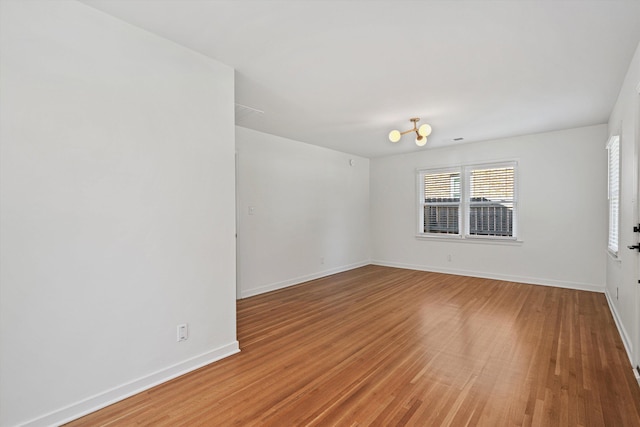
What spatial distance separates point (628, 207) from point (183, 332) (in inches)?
157

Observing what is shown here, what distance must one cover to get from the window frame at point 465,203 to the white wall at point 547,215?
8cm

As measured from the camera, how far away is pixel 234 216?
108 inches

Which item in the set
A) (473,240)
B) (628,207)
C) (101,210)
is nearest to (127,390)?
(101,210)

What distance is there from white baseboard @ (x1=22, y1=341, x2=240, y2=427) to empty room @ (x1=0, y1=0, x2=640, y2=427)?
0.5 inches

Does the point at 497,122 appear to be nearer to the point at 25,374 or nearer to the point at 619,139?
the point at 619,139

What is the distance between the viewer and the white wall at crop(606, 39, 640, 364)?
2391 millimetres

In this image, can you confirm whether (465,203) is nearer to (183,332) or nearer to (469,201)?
(469,201)

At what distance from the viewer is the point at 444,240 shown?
6191 mm

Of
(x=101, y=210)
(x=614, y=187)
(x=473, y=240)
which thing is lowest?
(x=473, y=240)

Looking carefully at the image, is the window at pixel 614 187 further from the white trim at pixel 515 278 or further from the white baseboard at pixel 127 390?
the white baseboard at pixel 127 390

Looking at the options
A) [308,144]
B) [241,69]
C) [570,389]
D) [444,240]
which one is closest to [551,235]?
[444,240]

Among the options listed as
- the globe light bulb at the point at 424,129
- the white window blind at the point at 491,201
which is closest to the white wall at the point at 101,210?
the globe light bulb at the point at 424,129

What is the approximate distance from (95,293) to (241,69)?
2.13 meters

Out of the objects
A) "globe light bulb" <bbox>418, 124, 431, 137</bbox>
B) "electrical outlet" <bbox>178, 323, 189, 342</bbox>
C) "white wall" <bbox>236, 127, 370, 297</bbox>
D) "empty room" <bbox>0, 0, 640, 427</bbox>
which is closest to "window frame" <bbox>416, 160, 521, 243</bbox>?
"white wall" <bbox>236, 127, 370, 297</bbox>
